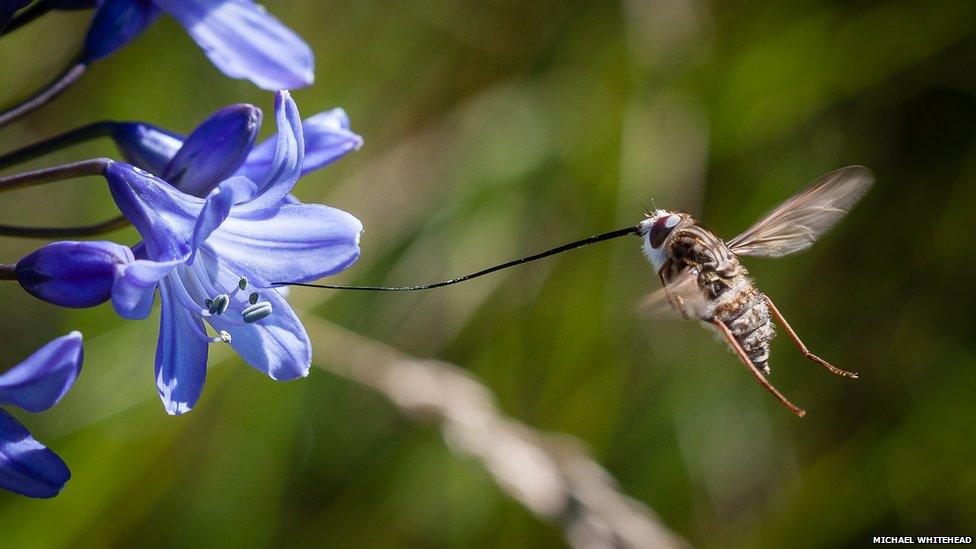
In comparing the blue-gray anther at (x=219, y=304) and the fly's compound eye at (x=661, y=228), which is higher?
the fly's compound eye at (x=661, y=228)

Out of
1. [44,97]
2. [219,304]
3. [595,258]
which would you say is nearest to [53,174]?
[44,97]

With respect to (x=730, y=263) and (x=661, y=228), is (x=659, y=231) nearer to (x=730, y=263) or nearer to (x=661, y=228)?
(x=661, y=228)

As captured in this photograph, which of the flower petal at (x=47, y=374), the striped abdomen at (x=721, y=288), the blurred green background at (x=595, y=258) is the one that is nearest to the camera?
the flower petal at (x=47, y=374)

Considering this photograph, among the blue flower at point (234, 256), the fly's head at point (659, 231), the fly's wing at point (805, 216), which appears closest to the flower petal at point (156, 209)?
the blue flower at point (234, 256)

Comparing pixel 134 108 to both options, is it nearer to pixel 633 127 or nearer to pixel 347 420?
pixel 347 420

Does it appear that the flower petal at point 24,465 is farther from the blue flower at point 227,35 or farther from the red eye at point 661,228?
the red eye at point 661,228
